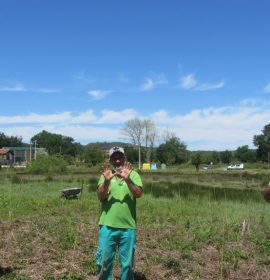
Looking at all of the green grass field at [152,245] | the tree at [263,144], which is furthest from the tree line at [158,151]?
the green grass field at [152,245]

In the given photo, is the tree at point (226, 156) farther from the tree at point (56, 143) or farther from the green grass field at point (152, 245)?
the green grass field at point (152, 245)

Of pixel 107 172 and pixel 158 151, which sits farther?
pixel 158 151

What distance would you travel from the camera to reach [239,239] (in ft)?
34.6

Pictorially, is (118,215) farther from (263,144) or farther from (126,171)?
(263,144)

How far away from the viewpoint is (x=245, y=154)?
474 feet

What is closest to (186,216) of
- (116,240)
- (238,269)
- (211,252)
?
(211,252)

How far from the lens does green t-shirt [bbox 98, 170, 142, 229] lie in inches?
246

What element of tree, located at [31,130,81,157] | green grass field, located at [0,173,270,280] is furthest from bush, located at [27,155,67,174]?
tree, located at [31,130,81,157]

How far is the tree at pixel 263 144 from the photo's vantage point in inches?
5229

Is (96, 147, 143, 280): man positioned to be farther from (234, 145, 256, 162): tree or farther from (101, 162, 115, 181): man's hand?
(234, 145, 256, 162): tree

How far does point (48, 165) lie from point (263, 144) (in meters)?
93.3

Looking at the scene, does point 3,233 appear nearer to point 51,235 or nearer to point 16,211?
point 51,235

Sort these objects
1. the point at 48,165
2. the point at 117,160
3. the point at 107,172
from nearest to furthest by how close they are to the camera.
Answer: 1. the point at 107,172
2. the point at 117,160
3. the point at 48,165

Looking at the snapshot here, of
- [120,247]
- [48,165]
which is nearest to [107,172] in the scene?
[120,247]
